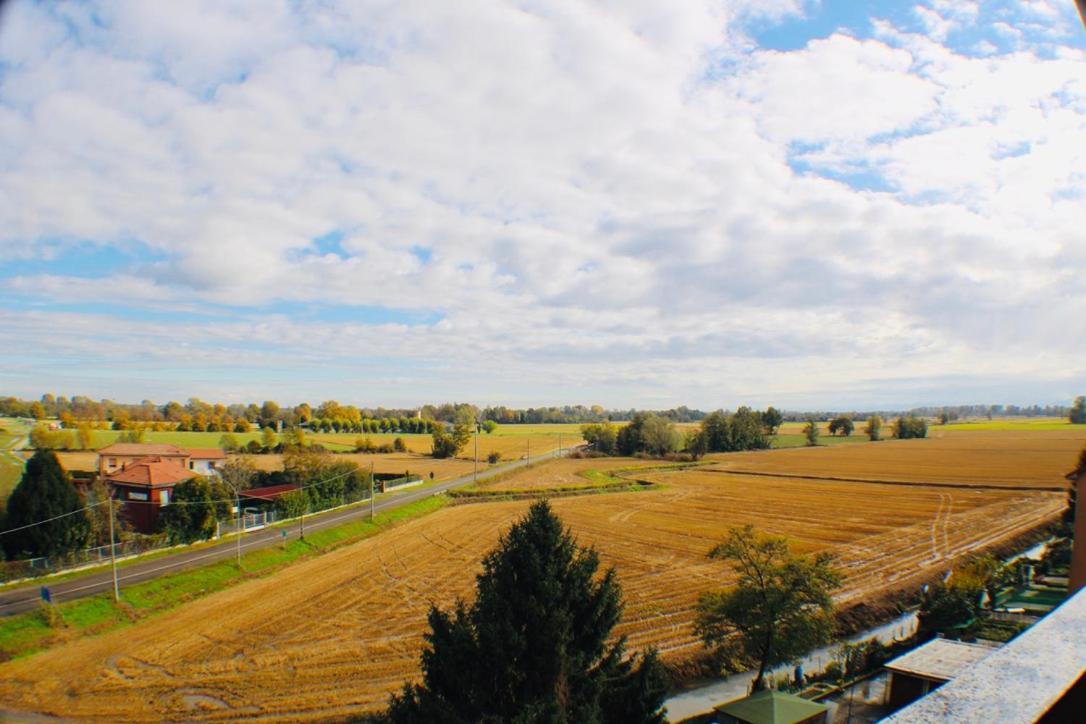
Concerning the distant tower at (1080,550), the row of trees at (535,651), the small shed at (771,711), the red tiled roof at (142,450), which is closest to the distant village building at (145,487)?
the red tiled roof at (142,450)

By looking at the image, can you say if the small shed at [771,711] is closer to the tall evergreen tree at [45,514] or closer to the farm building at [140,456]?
the tall evergreen tree at [45,514]

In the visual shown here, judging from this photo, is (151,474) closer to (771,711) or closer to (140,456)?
(140,456)

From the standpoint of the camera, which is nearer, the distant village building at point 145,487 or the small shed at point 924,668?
the small shed at point 924,668

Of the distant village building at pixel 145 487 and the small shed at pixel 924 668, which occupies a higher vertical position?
the distant village building at pixel 145 487

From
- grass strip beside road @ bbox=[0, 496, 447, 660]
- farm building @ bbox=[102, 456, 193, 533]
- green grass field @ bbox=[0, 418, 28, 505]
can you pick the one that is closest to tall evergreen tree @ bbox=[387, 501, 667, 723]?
grass strip beside road @ bbox=[0, 496, 447, 660]

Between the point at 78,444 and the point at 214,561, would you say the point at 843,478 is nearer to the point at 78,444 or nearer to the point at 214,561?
the point at 214,561

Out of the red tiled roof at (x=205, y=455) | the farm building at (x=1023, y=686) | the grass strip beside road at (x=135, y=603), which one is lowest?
the grass strip beside road at (x=135, y=603)

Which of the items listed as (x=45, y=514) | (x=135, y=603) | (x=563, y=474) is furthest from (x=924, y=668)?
(x=563, y=474)
